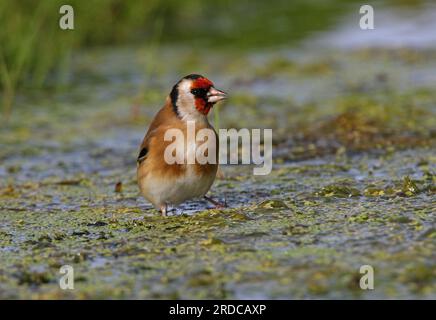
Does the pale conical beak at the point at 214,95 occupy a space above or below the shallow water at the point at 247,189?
above

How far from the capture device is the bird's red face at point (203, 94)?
5935 millimetres

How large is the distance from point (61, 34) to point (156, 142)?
572 centimetres

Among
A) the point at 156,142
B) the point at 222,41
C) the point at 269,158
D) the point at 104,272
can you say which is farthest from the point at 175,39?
the point at 104,272

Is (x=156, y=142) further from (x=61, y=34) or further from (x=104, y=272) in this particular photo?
(x=61, y=34)

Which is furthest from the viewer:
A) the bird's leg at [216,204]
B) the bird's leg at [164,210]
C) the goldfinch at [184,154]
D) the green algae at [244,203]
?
the bird's leg at [216,204]

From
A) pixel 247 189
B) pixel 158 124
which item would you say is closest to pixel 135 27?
pixel 247 189

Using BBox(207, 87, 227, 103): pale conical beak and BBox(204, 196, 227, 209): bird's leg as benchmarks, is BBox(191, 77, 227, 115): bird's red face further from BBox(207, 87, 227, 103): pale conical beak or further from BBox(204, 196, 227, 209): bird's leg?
BBox(204, 196, 227, 209): bird's leg

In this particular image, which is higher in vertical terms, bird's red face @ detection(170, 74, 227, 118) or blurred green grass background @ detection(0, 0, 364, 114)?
blurred green grass background @ detection(0, 0, 364, 114)

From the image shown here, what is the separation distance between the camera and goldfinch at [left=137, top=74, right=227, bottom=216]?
5.61 metres

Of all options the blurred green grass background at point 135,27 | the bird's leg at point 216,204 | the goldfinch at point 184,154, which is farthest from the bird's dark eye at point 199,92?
the blurred green grass background at point 135,27

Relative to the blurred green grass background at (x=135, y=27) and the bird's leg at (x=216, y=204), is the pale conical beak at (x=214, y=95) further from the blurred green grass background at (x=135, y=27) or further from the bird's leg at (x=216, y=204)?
the blurred green grass background at (x=135, y=27)

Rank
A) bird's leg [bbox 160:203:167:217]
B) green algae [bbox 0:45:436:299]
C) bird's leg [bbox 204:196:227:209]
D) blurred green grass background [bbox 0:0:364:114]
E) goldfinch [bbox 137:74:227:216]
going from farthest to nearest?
blurred green grass background [bbox 0:0:364:114] → bird's leg [bbox 204:196:227:209] → bird's leg [bbox 160:203:167:217] → goldfinch [bbox 137:74:227:216] → green algae [bbox 0:45:436:299]

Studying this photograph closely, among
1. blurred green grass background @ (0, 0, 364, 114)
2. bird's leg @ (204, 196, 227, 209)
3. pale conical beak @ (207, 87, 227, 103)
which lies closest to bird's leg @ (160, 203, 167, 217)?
bird's leg @ (204, 196, 227, 209)

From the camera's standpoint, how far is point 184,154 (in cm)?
561
